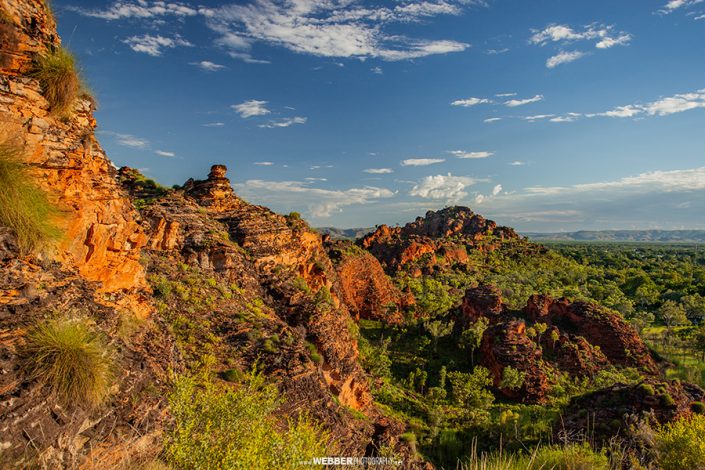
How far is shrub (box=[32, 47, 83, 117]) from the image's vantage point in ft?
36.0

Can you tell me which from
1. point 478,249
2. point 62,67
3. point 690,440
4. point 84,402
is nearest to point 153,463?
point 84,402

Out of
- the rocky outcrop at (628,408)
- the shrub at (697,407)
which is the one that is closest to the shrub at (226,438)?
the rocky outcrop at (628,408)

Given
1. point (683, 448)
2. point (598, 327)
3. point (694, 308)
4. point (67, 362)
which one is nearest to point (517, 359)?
point (598, 327)

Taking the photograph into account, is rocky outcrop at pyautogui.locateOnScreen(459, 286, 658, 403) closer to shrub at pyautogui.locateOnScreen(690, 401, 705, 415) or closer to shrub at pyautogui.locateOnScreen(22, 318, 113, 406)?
shrub at pyautogui.locateOnScreen(690, 401, 705, 415)

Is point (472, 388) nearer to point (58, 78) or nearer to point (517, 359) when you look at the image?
point (517, 359)

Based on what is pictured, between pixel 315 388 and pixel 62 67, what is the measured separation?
17.1 m

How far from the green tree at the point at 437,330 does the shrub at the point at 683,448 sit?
3898 cm

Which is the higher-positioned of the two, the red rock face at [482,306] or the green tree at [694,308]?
the red rock face at [482,306]

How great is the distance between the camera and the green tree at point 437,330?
182 ft

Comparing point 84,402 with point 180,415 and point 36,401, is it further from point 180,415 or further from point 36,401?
point 180,415

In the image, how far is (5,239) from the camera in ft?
29.9

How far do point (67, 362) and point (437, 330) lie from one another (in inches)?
2076

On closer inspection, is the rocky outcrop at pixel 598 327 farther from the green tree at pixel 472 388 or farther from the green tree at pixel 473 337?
the green tree at pixel 472 388

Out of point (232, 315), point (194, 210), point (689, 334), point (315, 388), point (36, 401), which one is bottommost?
point (689, 334)
